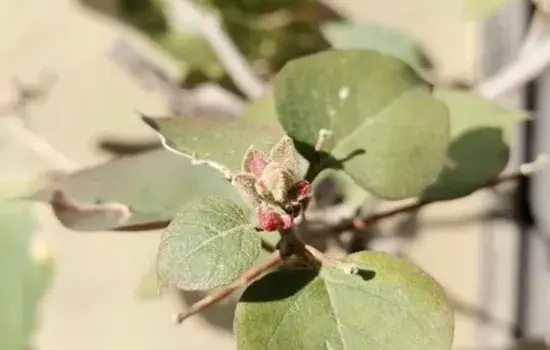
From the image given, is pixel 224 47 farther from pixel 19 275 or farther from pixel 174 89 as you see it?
pixel 19 275

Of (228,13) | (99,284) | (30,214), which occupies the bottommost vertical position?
(99,284)

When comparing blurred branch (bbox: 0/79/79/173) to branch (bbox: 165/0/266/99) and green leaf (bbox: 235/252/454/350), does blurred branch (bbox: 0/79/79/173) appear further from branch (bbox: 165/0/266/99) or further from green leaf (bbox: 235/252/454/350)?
green leaf (bbox: 235/252/454/350)

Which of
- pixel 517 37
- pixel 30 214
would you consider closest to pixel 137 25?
pixel 30 214

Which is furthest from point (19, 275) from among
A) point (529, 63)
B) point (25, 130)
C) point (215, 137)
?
point (529, 63)

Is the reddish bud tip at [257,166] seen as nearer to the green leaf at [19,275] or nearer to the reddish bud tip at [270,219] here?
the reddish bud tip at [270,219]

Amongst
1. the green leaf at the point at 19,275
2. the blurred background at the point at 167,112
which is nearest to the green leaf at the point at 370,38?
the blurred background at the point at 167,112

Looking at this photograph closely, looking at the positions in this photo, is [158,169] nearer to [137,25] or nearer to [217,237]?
[217,237]
